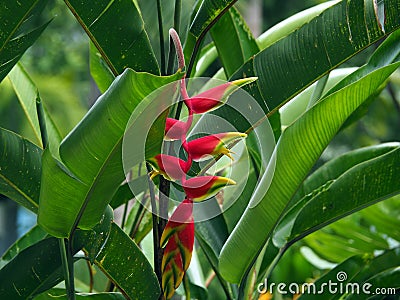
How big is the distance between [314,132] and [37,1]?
13.9 inches

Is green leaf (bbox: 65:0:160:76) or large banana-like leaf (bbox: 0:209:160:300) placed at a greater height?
green leaf (bbox: 65:0:160:76)

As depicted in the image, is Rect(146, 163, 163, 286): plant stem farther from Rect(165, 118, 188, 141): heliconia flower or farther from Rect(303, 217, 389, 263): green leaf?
Rect(303, 217, 389, 263): green leaf

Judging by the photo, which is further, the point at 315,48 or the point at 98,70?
the point at 98,70

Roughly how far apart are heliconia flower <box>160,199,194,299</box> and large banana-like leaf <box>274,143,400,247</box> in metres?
0.24

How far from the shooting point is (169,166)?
2.12 feet

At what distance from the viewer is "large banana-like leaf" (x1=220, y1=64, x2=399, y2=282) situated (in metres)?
0.73

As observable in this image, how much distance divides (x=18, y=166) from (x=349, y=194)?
44 centimetres

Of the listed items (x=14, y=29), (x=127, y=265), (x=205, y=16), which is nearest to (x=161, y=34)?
(x=205, y=16)

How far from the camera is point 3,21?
2.42 ft

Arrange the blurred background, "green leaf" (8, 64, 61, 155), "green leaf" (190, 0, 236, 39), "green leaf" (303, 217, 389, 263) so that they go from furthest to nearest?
the blurred background, "green leaf" (303, 217, 389, 263), "green leaf" (8, 64, 61, 155), "green leaf" (190, 0, 236, 39)

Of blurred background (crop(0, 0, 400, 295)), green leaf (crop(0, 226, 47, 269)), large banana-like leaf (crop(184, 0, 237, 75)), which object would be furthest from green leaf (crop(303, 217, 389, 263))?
blurred background (crop(0, 0, 400, 295))

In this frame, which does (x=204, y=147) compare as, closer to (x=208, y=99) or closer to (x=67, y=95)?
(x=208, y=99)

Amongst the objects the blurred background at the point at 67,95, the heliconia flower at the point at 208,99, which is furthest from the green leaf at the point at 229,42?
the blurred background at the point at 67,95

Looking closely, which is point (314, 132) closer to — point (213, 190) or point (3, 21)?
point (213, 190)
